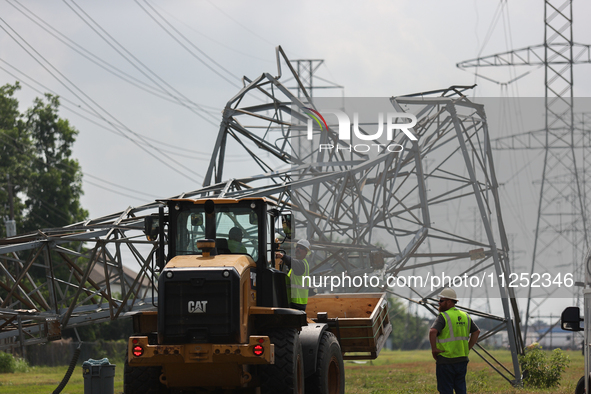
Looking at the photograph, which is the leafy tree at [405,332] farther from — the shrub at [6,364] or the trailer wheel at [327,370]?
the trailer wheel at [327,370]

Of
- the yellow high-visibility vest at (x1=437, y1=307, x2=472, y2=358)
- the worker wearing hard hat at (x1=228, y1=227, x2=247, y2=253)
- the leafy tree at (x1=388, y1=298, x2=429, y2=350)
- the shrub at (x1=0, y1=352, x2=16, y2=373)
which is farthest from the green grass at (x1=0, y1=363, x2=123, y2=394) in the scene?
the leafy tree at (x1=388, y1=298, x2=429, y2=350)

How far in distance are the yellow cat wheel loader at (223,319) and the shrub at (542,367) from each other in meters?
11.4

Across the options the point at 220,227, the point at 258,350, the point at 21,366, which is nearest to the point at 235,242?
the point at 220,227

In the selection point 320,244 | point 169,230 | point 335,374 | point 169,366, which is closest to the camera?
point 169,366

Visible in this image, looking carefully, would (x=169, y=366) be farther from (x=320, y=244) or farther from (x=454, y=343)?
(x=320, y=244)

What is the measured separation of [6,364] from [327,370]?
31020 millimetres

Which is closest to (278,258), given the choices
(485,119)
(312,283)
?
(312,283)

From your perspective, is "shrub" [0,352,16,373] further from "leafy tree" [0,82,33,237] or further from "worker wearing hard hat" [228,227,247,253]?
"worker wearing hard hat" [228,227,247,253]

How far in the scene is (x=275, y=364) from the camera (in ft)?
31.4

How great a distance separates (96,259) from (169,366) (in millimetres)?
8589

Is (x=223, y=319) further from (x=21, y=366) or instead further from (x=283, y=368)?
(x=21, y=366)

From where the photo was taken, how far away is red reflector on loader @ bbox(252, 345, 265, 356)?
9.17 meters

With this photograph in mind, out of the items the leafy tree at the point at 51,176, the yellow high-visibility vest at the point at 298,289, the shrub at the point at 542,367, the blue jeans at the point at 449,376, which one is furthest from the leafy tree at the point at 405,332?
the blue jeans at the point at 449,376

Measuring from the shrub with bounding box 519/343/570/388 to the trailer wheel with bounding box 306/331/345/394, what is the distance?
35.3ft
